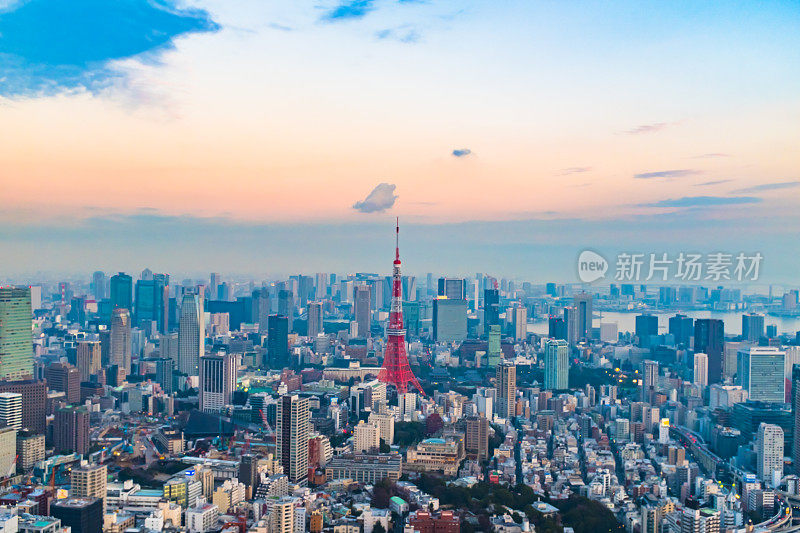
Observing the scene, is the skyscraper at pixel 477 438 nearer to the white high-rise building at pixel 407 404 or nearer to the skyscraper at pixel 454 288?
the white high-rise building at pixel 407 404

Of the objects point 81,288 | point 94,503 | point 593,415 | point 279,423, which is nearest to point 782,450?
point 593,415

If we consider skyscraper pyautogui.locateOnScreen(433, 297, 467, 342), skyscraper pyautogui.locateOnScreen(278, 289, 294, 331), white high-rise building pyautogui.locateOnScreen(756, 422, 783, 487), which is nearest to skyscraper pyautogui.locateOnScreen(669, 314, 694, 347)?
skyscraper pyautogui.locateOnScreen(433, 297, 467, 342)

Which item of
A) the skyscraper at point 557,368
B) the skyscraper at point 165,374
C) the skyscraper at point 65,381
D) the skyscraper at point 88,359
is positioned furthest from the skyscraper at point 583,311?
the skyscraper at point 65,381

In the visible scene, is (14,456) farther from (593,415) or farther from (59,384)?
(593,415)

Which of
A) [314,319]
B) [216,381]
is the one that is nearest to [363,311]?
[314,319]

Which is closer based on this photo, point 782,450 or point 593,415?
point 782,450

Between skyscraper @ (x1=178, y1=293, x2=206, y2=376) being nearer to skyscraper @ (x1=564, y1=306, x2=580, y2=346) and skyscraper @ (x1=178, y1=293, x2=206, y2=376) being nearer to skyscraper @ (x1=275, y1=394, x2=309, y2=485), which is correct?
skyscraper @ (x1=275, y1=394, x2=309, y2=485)
